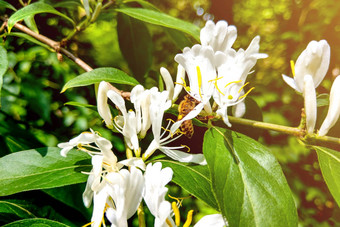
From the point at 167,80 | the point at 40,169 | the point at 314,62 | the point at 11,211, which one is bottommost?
the point at 11,211

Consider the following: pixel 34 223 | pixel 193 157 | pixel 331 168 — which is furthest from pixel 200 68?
pixel 34 223

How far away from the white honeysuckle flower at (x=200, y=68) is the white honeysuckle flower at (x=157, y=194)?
0.15 m

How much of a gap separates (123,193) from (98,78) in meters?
0.22

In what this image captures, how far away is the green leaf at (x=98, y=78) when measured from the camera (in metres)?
0.54

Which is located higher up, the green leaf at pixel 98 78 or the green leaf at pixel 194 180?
the green leaf at pixel 98 78

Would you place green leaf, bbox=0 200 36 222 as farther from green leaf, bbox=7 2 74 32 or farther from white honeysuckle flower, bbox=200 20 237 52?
white honeysuckle flower, bbox=200 20 237 52

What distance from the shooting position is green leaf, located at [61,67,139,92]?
54 centimetres

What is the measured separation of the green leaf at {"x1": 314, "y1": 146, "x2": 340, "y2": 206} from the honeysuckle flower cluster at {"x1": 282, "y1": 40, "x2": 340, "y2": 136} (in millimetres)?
37

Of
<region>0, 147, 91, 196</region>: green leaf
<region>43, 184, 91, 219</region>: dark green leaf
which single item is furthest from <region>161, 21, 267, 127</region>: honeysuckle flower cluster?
<region>43, 184, 91, 219</region>: dark green leaf

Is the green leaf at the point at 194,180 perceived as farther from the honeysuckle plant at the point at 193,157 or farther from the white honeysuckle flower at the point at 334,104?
the white honeysuckle flower at the point at 334,104

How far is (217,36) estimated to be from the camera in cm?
56

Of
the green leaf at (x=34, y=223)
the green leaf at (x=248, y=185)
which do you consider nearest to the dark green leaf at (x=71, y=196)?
the green leaf at (x=34, y=223)

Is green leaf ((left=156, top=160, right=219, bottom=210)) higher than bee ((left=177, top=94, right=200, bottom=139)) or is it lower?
lower

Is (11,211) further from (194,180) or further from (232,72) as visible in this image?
(232,72)
